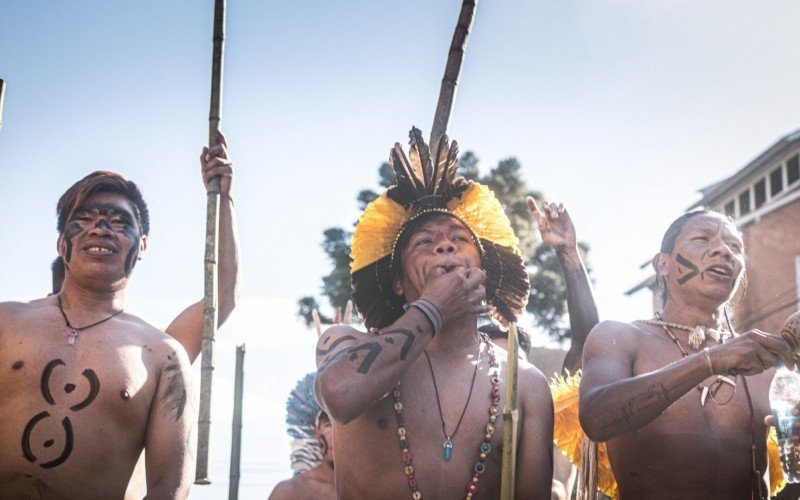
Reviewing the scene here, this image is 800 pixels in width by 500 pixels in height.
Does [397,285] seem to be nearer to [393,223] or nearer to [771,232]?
[393,223]

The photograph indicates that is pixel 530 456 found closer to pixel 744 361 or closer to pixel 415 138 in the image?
pixel 744 361

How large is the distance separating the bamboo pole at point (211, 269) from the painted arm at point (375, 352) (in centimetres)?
74

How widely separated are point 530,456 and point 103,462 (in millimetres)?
1601

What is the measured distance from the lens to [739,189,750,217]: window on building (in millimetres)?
19500

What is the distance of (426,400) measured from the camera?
3383mm

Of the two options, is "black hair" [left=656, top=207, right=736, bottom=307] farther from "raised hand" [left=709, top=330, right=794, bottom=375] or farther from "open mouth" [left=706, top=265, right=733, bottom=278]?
"raised hand" [left=709, top=330, right=794, bottom=375]

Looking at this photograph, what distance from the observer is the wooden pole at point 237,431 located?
552 centimetres

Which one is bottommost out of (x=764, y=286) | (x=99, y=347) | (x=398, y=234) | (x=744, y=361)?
(x=744, y=361)

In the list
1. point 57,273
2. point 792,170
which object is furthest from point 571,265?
point 792,170

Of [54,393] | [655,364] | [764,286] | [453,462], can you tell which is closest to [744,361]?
[655,364]

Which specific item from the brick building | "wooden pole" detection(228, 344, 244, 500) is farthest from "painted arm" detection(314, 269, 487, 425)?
the brick building

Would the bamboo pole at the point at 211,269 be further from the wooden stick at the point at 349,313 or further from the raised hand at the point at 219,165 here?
the wooden stick at the point at 349,313

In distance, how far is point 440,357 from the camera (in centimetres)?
356

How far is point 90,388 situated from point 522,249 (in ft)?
60.5
